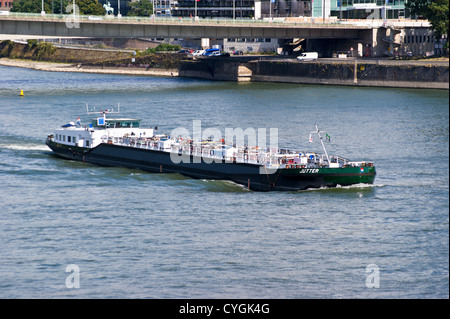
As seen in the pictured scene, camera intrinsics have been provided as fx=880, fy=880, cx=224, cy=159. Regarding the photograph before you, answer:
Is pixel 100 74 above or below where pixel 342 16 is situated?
below

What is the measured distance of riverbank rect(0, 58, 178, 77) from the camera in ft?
407

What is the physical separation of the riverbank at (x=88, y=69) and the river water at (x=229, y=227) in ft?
195

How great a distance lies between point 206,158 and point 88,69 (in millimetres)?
87074

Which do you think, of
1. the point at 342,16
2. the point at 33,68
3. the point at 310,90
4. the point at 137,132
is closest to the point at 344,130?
the point at 137,132

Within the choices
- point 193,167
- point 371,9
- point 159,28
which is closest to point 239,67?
point 159,28

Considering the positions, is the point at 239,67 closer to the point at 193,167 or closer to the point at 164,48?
the point at 164,48

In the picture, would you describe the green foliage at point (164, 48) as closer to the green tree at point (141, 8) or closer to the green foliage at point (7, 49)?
the green foliage at point (7, 49)

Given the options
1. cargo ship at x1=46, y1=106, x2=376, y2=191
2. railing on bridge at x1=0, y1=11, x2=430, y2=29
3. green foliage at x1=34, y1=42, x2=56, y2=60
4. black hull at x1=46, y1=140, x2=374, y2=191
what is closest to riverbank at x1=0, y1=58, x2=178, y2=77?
green foliage at x1=34, y1=42, x2=56, y2=60

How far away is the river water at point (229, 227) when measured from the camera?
30016 millimetres

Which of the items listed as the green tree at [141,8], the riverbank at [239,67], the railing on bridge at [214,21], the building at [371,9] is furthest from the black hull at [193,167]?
the green tree at [141,8]

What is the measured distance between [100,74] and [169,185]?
8317cm

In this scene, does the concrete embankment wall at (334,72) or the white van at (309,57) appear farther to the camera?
the white van at (309,57)

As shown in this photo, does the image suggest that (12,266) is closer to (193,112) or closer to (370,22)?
(193,112)

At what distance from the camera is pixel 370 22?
10875 cm
